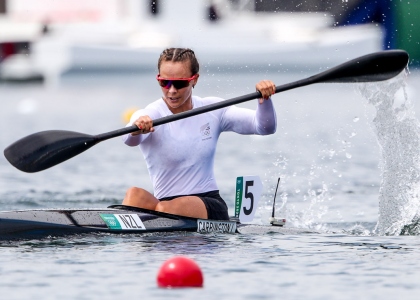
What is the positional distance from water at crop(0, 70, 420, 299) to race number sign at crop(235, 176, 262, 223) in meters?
0.32

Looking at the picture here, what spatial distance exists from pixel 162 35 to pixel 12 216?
34884mm

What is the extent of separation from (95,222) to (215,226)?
3.38 feet

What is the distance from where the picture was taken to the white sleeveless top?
347 inches

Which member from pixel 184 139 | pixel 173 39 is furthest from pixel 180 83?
pixel 173 39

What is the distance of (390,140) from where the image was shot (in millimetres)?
10961

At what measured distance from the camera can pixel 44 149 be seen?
28.9ft

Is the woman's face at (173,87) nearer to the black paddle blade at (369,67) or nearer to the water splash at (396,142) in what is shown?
the black paddle blade at (369,67)

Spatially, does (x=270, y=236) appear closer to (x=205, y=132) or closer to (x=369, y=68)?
(x=205, y=132)

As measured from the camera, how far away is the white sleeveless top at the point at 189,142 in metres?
8.81

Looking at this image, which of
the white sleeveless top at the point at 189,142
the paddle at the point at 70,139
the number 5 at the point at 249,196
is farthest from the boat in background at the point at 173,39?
the white sleeveless top at the point at 189,142

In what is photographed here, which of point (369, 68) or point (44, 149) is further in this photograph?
point (369, 68)

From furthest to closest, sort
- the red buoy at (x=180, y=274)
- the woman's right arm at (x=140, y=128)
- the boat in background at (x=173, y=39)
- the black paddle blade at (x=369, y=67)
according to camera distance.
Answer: the boat in background at (x=173, y=39)
the black paddle blade at (x=369, y=67)
the woman's right arm at (x=140, y=128)
the red buoy at (x=180, y=274)

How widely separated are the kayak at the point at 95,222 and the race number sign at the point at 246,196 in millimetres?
363

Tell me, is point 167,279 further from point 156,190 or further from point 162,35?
point 162,35
